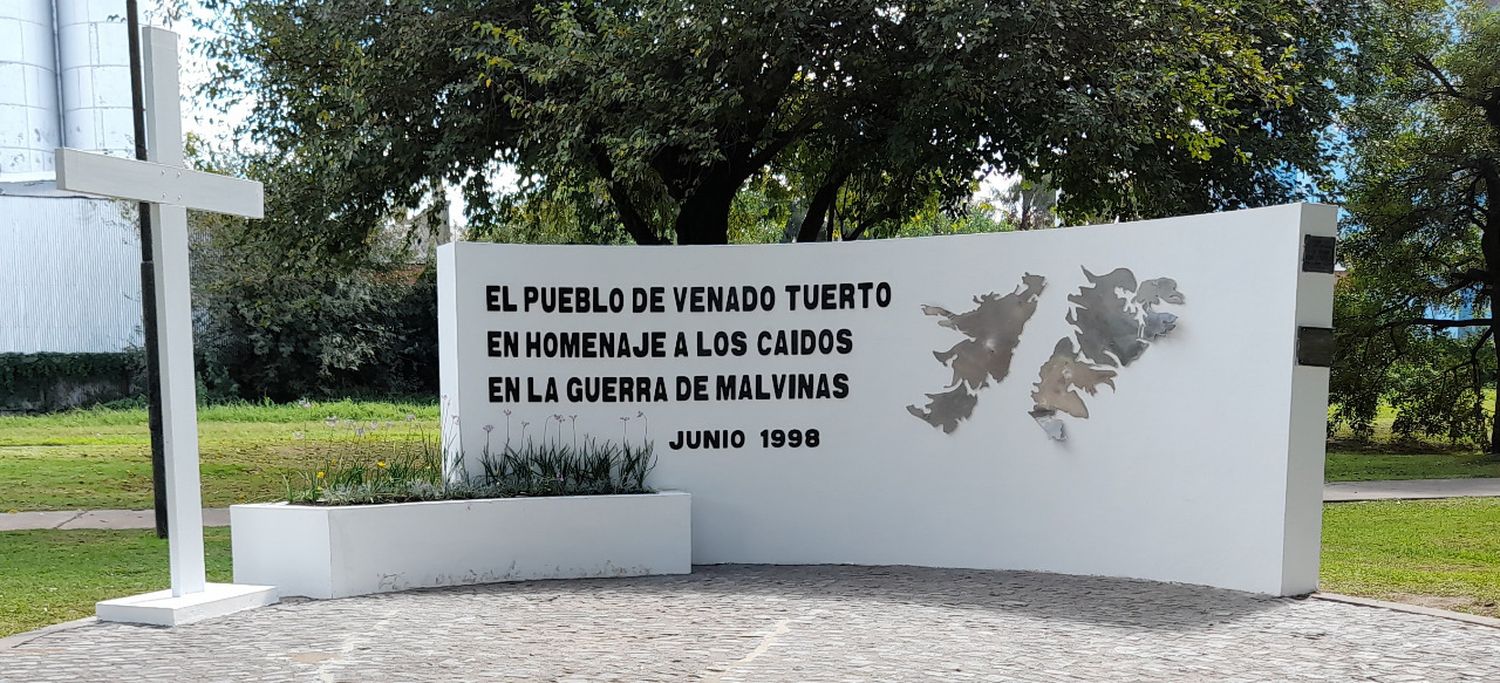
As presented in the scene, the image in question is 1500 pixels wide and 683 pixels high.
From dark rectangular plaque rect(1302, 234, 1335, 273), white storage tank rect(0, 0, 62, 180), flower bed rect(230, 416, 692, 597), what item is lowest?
flower bed rect(230, 416, 692, 597)

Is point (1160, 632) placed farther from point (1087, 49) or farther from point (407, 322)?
point (407, 322)

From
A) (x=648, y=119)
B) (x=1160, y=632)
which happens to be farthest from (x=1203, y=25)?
(x=1160, y=632)

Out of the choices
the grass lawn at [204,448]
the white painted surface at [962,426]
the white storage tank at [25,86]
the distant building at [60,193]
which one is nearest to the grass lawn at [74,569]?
the grass lawn at [204,448]

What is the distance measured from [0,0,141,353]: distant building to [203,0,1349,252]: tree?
64.0 ft

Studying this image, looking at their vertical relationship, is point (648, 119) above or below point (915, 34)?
below

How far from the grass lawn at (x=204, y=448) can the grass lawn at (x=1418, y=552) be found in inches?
274

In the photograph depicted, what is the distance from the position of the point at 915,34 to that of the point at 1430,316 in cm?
1483

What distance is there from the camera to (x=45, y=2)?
33500mm

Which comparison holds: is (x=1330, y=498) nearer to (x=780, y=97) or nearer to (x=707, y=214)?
(x=780, y=97)

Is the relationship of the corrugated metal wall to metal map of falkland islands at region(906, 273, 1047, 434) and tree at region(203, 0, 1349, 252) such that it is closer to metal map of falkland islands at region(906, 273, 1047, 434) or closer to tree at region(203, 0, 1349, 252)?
tree at region(203, 0, 1349, 252)

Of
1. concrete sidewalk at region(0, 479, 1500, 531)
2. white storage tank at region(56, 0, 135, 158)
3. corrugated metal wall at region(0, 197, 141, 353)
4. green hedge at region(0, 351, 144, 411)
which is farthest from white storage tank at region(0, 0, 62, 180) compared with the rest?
concrete sidewalk at region(0, 479, 1500, 531)

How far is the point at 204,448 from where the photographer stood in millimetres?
21406

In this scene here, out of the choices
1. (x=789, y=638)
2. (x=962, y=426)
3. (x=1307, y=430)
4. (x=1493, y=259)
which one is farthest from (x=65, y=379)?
(x=1307, y=430)

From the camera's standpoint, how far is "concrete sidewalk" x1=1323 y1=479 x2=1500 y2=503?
1477 centimetres
